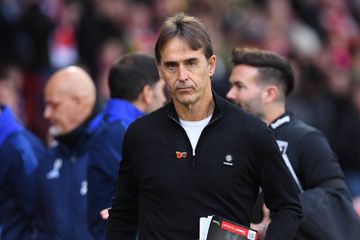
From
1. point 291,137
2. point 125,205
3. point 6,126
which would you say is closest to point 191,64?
point 125,205

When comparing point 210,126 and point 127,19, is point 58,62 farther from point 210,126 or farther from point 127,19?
point 210,126

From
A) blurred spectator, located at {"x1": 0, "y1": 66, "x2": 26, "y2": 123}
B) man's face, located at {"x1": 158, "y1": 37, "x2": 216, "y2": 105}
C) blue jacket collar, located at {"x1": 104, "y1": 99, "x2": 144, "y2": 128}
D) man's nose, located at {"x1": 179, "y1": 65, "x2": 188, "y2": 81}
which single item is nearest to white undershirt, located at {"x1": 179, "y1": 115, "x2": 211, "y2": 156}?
man's face, located at {"x1": 158, "y1": 37, "x2": 216, "y2": 105}

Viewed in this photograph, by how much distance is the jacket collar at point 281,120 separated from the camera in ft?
21.2

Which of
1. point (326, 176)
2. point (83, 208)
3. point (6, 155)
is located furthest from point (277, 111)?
point (6, 155)

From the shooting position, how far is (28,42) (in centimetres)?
1281

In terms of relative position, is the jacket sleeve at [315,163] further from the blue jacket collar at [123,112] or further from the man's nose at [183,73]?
the man's nose at [183,73]

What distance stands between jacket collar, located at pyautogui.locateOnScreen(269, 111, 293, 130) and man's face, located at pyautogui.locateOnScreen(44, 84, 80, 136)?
1.71 meters

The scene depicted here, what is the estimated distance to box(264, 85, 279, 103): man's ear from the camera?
21.7 feet

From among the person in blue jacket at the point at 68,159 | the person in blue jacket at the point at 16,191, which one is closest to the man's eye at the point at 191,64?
the person in blue jacket at the point at 68,159

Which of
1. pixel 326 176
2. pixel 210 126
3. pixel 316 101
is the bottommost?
pixel 316 101

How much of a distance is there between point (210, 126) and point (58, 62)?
826 cm

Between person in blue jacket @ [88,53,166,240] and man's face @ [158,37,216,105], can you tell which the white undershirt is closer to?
man's face @ [158,37,216,105]

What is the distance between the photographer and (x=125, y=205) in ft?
17.4

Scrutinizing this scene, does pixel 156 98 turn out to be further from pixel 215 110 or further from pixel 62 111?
pixel 215 110
